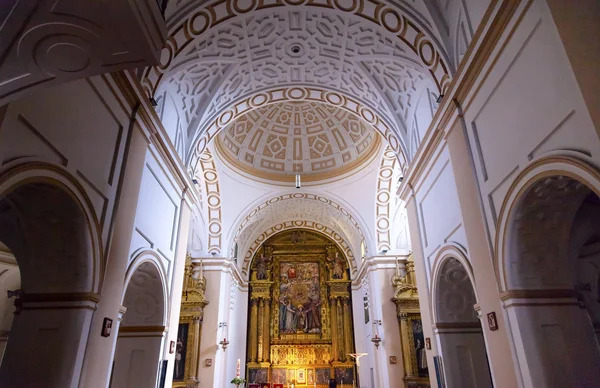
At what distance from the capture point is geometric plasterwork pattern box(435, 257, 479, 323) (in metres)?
6.51

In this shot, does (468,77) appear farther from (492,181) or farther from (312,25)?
(312,25)

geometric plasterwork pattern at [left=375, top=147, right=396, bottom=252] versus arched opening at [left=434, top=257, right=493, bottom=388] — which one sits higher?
geometric plasterwork pattern at [left=375, top=147, right=396, bottom=252]

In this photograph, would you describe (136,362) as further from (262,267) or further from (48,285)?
(262,267)

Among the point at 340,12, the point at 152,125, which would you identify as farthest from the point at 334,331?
the point at 340,12

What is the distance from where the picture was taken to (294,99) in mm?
9008

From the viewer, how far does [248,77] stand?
8125 mm

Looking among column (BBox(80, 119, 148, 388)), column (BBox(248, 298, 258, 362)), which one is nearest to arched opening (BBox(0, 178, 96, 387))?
column (BBox(80, 119, 148, 388))

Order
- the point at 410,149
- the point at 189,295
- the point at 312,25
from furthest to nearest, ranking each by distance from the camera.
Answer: the point at 189,295 → the point at 410,149 → the point at 312,25

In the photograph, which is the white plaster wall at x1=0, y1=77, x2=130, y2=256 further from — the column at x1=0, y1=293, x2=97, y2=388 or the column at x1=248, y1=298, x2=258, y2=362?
the column at x1=248, y1=298, x2=258, y2=362

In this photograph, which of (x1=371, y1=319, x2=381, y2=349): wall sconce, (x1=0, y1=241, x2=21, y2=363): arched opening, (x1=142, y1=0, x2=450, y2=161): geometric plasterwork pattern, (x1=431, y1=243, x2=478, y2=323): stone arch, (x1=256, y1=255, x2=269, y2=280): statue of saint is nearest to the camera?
(x1=142, y1=0, x2=450, y2=161): geometric plasterwork pattern

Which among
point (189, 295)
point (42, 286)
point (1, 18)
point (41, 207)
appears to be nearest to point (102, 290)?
point (42, 286)

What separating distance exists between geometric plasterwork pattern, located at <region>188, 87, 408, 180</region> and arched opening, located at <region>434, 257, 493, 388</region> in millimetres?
2698

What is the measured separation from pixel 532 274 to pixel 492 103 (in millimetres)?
2008

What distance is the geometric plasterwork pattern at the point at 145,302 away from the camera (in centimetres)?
648
